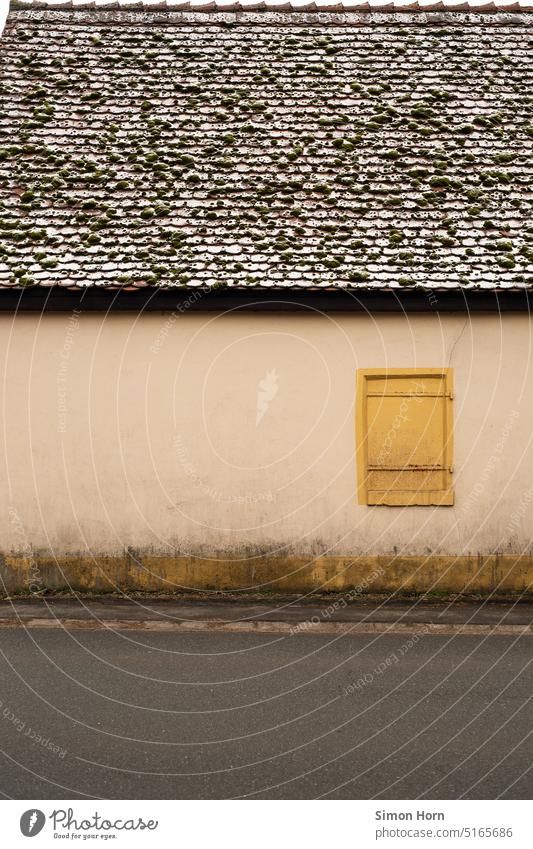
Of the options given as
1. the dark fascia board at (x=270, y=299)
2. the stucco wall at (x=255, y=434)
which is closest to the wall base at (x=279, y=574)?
the stucco wall at (x=255, y=434)

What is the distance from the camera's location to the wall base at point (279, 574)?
10.2 m

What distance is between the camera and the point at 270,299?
1026 centimetres

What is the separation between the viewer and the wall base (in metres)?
10.2

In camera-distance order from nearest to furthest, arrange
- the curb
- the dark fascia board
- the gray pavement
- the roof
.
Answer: the curb
the gray pavement
the dark fascia board
the roof

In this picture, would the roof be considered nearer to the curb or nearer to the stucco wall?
the stucco wall

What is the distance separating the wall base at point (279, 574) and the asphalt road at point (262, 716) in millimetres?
1442

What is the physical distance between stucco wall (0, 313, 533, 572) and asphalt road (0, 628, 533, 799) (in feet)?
5.82

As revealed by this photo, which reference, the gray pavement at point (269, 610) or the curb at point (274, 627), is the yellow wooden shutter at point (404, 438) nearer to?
the gray pavement at point (269, 610)

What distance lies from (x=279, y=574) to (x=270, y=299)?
10.2 feet

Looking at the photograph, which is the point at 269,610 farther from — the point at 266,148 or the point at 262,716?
the point at 266,148

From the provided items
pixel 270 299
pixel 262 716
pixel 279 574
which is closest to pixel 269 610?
pixel 279 574

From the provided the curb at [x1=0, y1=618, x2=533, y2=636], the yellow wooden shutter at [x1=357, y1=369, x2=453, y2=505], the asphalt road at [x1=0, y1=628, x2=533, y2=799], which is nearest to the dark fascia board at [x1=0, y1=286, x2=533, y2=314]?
the yellow wooden shutter at [x1=357, y1=369, x2=453, y2=505]

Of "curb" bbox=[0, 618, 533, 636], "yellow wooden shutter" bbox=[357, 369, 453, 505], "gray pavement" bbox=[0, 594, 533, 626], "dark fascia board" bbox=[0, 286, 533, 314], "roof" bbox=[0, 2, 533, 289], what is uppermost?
"roof" bbox=[0, 2, 533, 289]

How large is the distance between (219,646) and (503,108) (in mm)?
8468
